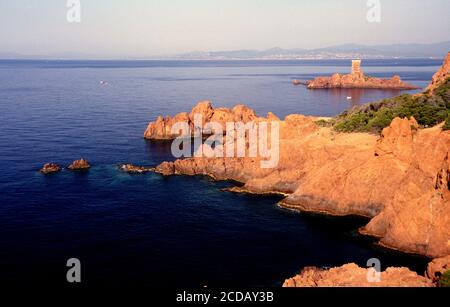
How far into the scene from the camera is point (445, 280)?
3672cm

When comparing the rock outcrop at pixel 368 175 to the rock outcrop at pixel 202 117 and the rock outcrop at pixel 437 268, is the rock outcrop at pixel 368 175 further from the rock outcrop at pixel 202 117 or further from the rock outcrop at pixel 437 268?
the rock outcrop at pixel 202 117

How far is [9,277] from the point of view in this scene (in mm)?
48156

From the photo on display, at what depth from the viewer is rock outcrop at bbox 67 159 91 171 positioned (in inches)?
3489

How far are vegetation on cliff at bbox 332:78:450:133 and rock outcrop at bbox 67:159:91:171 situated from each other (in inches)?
1855

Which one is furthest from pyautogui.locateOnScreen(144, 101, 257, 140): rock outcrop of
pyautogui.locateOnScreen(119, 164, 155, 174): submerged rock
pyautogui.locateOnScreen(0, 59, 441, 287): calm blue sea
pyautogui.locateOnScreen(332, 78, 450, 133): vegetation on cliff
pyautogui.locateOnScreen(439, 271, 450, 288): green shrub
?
pyautogui.locateOnScreen(439, 271, 450, 288): green shrub

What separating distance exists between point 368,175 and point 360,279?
99.5 ft

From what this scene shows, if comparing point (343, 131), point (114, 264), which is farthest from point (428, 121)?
point (114, 264)

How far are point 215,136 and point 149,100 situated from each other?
233 feet

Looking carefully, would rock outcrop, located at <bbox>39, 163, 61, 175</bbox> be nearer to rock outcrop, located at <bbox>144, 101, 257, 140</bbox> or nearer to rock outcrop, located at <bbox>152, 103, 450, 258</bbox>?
rock outcrop, located at <bbox>152, 103, 450, 258</bbox>

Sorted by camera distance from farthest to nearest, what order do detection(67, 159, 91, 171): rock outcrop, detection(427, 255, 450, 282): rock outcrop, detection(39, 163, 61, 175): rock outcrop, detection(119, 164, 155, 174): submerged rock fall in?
1. detection(119, 164, 155, 174): submerged rock
2. detection(67, 159, 91, 171): rock outcrop
3. detection(39, 163, 61, 175): rock outcrop
4. detection(427, 255, 450, 282): rock outcrop

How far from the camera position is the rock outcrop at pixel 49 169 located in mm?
85869

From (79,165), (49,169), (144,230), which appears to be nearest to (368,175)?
(144,230)

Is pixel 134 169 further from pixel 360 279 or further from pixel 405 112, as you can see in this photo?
pixel 360 279

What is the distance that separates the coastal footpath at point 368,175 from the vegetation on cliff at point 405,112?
1656 millimetres
